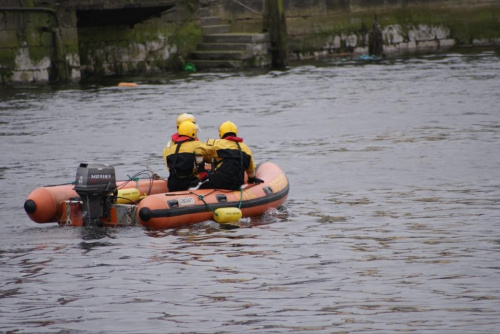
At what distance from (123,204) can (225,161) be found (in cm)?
118

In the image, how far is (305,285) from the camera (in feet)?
27.9

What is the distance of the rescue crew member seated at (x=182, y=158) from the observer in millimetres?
11344

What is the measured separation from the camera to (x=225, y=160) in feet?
37.2

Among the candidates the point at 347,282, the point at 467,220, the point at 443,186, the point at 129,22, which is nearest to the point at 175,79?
the point at 129,22

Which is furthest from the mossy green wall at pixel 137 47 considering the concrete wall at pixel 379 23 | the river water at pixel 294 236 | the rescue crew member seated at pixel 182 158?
the rescue crew member seated at pixel 182 158

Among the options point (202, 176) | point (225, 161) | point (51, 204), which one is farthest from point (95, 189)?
point (225, 161)

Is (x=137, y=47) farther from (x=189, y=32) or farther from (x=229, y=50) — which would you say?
(x=229, y=50)

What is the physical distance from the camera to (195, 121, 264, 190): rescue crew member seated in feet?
37.1

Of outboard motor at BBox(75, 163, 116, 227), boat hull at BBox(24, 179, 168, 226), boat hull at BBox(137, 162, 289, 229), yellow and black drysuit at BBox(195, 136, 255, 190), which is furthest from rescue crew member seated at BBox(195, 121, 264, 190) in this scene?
boat hull at BBox(24, 179, 168, 226)

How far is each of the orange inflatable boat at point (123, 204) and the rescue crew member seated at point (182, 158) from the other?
0.37 m

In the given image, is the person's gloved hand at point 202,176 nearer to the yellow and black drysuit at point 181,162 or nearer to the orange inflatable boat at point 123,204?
the yellow and black drysuit at point 181,162

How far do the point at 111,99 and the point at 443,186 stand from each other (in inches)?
472

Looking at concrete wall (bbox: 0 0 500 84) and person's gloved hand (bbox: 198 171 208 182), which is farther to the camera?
concrete wall (bbox: 0 0 500 84)

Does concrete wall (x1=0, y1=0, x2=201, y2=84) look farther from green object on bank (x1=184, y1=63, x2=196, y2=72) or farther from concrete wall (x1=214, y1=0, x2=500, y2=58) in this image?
concrete wall (x1=214, y1=0, x2=500, y2=58)
